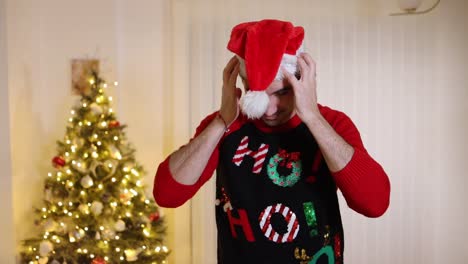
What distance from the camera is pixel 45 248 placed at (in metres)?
3.13

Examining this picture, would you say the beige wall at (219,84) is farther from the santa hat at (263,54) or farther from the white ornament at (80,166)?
the santa hat at (263,54)

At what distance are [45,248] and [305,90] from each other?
2534mm

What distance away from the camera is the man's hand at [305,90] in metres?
1.19

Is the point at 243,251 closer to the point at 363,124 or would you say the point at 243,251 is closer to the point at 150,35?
the point at 363,124

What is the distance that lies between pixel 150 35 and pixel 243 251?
2.63 meters

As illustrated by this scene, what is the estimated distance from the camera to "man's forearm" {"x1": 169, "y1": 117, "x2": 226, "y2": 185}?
1318mm

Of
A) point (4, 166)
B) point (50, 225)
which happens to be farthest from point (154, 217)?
point (4, 166)

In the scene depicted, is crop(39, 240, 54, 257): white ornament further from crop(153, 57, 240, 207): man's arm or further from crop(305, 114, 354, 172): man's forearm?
crop(305, 114, 354, 172): man's forearm

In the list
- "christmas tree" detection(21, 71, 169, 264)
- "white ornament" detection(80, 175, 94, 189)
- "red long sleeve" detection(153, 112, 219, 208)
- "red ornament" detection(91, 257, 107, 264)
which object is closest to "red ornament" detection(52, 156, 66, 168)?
"christmas tree" detection(21, 71, 169, 264)

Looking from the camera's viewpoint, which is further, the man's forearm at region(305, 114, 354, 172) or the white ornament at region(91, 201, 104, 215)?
the white ornament at region(91, 201, 104, 215)

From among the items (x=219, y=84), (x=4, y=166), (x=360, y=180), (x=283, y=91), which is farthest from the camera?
(x=219, y=84)

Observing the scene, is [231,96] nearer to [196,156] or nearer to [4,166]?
[196,156]

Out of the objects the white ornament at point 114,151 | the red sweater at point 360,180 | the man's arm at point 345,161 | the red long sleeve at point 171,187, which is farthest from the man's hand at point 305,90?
the white ornament at point 114,151

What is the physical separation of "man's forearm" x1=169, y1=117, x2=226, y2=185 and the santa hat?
0.37 feet
